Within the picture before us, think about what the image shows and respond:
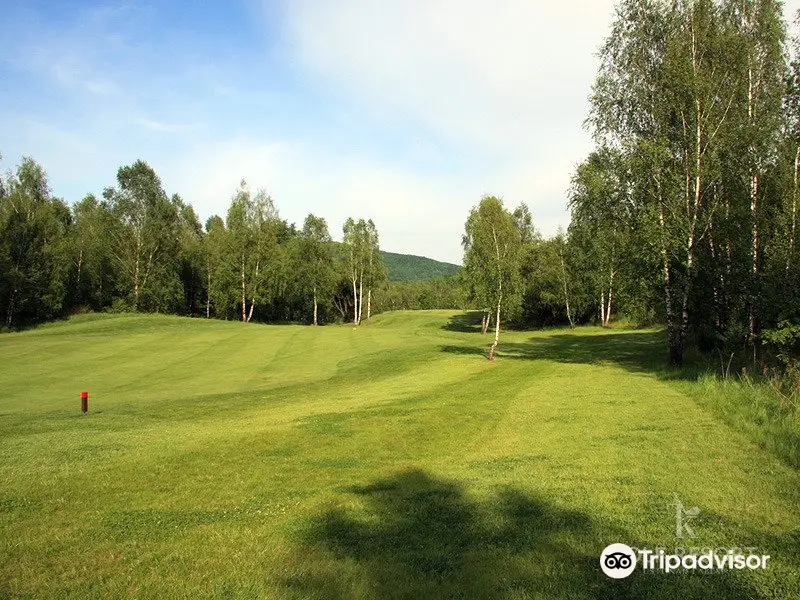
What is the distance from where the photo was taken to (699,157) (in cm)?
2358

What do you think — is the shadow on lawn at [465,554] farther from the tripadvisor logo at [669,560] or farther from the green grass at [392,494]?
the tripadvisor logo at [669,560]

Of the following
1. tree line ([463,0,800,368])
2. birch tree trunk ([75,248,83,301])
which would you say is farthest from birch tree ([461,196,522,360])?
birch tree trunk ([75,248,83,301])

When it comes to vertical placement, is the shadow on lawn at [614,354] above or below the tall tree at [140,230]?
below

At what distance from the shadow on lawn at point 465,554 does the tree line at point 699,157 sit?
18.4 m

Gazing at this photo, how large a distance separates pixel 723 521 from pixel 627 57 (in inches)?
1033

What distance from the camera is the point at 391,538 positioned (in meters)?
6.58

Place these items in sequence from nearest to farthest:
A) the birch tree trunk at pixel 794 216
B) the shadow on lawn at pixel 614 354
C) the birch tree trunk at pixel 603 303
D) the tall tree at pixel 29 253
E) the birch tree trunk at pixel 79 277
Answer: the birch tree trunk at pixel 794 216 < the shadow on lawn at pixel 614 354 < the tall tree at pixel 29 253 < the birch tree trunk at pixel 603 303 < the birch tree trunk at pixel 79 277

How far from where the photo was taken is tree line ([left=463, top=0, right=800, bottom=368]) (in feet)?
76.7

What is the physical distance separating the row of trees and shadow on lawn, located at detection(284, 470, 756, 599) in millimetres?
62129

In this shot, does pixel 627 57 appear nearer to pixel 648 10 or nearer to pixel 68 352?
pixel 648 10

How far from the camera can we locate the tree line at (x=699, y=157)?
920 inches

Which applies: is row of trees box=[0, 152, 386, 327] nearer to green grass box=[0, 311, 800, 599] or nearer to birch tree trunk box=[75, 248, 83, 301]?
birch tree trunk box=[75, 248, 83, 301]

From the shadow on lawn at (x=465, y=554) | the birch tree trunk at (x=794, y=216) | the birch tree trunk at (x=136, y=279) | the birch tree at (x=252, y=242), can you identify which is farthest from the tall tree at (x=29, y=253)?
the birch tree trunk at (x=794, y=216)

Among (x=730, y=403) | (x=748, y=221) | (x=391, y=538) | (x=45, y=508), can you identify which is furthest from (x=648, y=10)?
(x=45, y=508)
